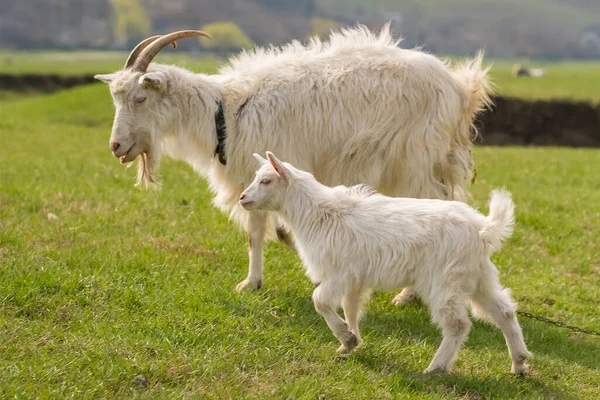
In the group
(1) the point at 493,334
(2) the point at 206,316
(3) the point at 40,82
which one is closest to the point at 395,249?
(2) the point at 206,316

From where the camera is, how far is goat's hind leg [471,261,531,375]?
564 cm

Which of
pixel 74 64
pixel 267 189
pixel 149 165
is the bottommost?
pixel 74 64

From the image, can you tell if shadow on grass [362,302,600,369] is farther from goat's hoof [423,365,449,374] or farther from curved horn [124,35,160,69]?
curved horn [124,35,160,69]

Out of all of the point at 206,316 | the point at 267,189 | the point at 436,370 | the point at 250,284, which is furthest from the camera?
the point at 250,284

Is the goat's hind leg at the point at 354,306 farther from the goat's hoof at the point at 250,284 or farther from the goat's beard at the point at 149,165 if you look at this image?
the goat's beard at the point at 149,165

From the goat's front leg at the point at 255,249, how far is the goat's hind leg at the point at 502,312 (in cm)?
220

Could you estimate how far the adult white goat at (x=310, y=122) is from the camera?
7.35 meters

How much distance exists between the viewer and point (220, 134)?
7504 millimetres

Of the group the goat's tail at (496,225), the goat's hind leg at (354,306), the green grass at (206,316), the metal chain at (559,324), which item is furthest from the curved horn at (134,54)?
the metal chain at (559,324)

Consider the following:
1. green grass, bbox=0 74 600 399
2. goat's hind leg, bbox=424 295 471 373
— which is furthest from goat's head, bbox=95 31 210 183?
goat's hind leg, bbox=424 295 471 373

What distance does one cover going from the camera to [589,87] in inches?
1364

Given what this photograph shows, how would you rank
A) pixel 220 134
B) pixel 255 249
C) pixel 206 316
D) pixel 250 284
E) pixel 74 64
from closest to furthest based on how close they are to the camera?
pixel 206 316 < pixel 250 284 < pixel 255 249 < pixel 220 134 < pixel 74 64

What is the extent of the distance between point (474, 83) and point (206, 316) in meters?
3.50

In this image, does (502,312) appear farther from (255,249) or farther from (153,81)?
(153,81)
